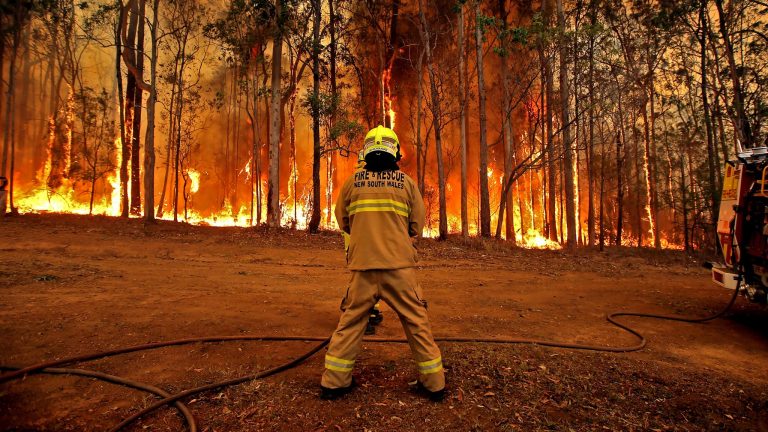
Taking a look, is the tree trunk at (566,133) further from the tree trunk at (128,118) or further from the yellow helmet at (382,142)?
the tree trunk at (128,118)

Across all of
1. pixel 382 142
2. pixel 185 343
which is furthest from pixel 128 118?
pixel 382 142

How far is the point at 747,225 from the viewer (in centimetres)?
517

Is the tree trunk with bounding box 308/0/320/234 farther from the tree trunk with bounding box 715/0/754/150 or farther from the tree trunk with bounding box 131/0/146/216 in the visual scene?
the tree trunk with bounding box 715/0/754/150

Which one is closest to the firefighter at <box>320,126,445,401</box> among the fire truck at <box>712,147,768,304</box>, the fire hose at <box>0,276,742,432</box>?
the fire hose at <box>0,276,742,432</box>

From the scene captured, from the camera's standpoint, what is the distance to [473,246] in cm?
1588

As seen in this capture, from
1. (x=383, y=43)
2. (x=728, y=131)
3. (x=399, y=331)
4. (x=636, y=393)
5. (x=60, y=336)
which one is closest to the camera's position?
(x=636, y=393)

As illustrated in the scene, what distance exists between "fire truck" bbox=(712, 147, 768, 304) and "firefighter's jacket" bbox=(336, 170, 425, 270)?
177 inches

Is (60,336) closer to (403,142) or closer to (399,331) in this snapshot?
(399,331)

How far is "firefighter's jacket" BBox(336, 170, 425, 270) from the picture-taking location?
10.3 ft

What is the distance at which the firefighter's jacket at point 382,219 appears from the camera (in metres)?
3.15

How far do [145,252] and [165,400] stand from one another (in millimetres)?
9884

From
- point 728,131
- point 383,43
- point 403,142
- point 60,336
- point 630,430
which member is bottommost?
point 630,430

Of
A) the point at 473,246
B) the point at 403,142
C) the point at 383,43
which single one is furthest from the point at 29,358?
the point at 403,142

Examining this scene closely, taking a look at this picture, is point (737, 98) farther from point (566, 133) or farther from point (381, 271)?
point (381, 271)
